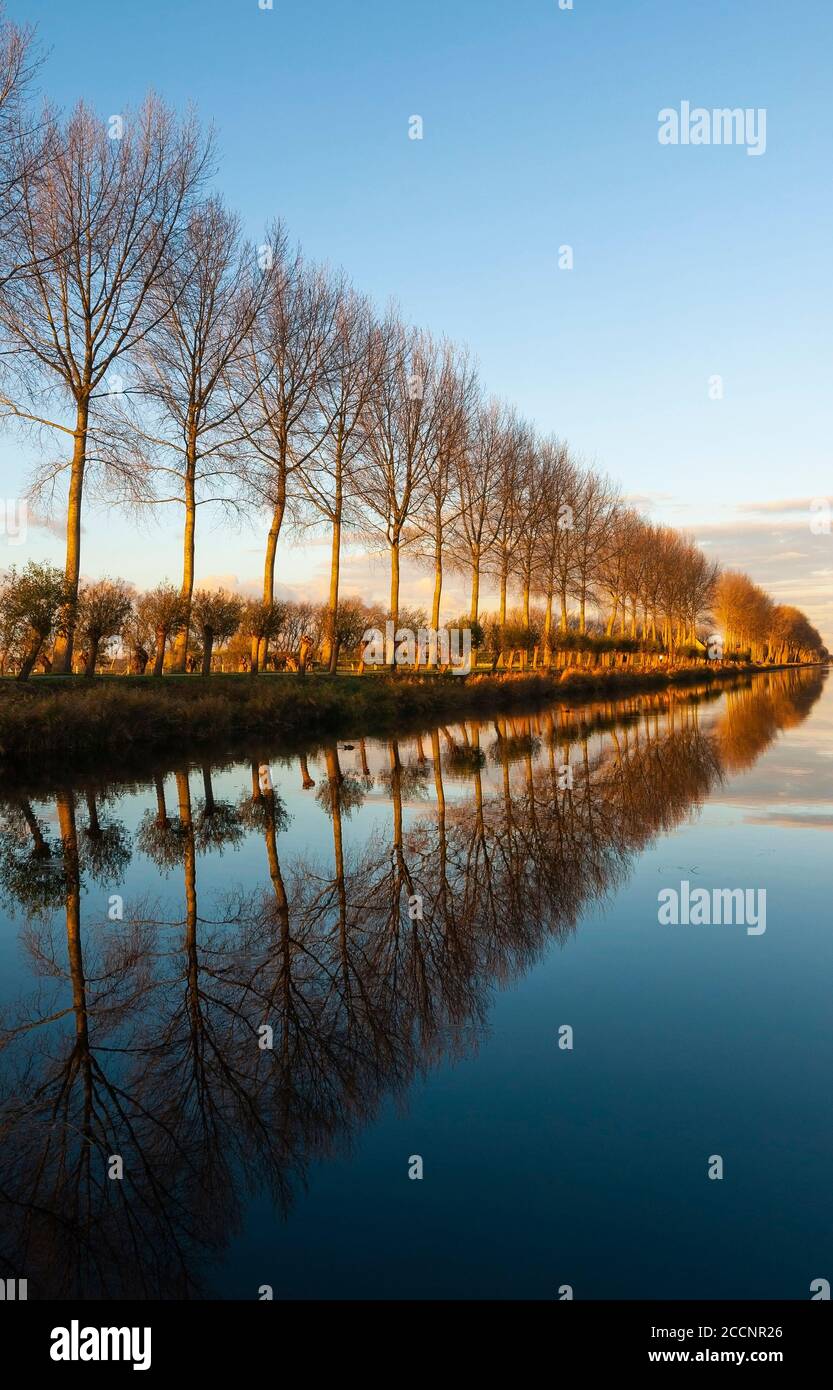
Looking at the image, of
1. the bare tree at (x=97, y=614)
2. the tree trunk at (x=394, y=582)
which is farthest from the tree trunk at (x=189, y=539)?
the tree trunk at (x=394, y=582)

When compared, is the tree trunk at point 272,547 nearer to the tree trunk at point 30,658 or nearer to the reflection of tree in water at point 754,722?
the tree trunk at point 30,658

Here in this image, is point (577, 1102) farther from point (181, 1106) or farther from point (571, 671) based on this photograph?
point (571, 671)

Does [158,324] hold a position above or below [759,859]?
above

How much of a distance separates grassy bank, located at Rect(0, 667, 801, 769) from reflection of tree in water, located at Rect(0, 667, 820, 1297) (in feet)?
15.4

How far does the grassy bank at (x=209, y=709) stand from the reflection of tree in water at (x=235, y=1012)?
185 inches

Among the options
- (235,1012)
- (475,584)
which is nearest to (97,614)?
(235,1012)

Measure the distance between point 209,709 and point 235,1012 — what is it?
15.3 meters

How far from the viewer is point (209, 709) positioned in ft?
64.8

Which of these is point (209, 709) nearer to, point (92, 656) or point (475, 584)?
point (92, 656)

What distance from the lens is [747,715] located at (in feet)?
99.7

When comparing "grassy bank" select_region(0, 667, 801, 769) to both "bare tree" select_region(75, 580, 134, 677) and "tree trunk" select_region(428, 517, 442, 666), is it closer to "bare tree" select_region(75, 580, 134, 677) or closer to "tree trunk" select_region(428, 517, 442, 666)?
"bare tree" select_region(75, 580, 134, 677)

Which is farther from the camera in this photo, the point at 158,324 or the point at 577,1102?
the point at 158,324
